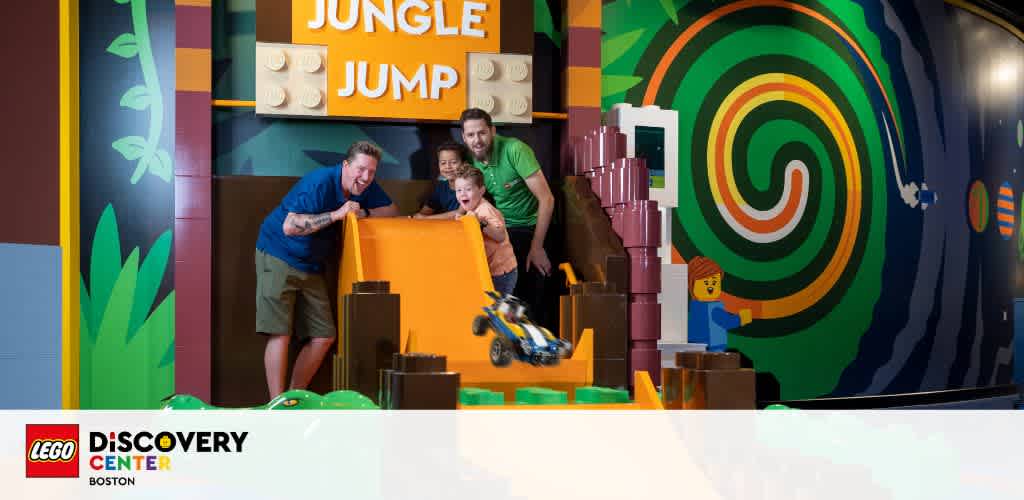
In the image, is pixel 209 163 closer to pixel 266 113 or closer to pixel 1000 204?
pixel 266 113

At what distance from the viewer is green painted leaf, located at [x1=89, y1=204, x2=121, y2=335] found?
545cm

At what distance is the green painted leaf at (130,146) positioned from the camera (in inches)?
216

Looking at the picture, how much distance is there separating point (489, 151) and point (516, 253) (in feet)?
1.87

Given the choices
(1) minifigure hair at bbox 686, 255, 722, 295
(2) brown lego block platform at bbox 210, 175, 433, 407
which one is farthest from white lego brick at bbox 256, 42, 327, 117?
(1) minifigure hair at bbox 686, 255, 722, 295

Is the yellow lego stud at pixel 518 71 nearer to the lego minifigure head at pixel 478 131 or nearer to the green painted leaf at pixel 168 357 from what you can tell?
the lego minifigure head at pixel 478 131

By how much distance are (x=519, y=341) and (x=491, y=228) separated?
48.4 inches

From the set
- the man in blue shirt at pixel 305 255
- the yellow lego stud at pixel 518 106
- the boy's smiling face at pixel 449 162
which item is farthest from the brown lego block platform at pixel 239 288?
the yellow lego stud at pixel 518 106

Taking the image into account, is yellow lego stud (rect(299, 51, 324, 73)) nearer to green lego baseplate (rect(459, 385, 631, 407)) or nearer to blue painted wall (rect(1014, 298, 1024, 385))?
green lego baseplate (rect(459, 385, 631, 407))

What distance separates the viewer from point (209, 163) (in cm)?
546

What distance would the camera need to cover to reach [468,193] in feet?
17.2

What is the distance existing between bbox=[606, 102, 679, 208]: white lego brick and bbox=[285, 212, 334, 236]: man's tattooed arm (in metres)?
1.84
